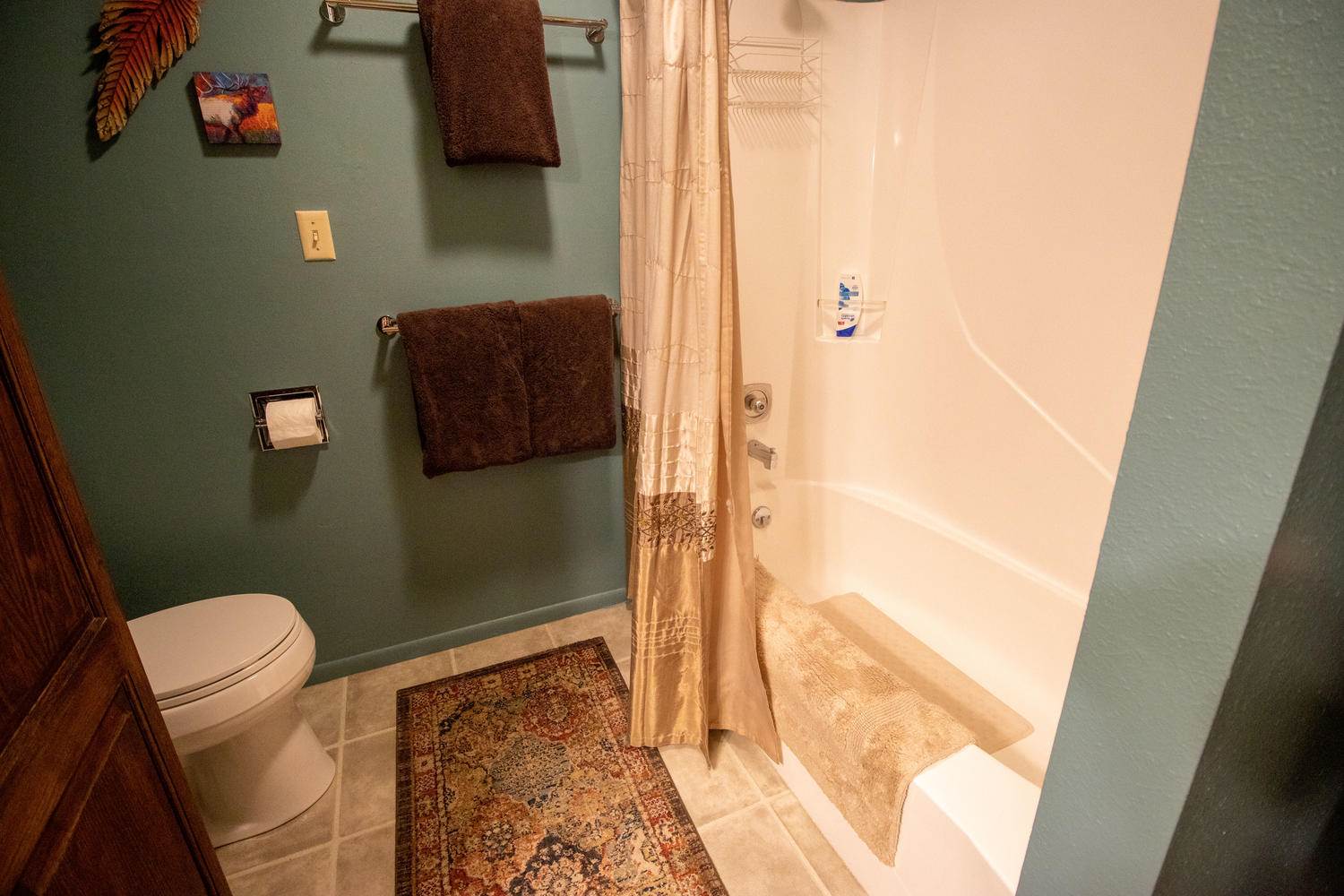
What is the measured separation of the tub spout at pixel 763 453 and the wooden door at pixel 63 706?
150 centimetres

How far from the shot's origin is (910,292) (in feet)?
6.20

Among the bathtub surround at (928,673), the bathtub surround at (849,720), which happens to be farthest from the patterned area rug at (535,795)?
the bathtub surround at (928,673)

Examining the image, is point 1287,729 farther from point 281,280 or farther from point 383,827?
point 281,280

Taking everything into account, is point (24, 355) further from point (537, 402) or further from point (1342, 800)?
point (1342, 800)

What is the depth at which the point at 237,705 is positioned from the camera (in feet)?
3.93

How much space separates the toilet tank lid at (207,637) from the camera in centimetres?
118

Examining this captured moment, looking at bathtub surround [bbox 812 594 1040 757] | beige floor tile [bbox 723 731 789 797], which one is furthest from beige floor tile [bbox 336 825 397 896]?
bathtub surround [bbox 812 594 1040 757]

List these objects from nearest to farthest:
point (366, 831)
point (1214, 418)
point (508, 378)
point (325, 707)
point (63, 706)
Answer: point (1214, 418) < point (63, 706) < point (366, 831) < point (508, 378) < point (325, 707)

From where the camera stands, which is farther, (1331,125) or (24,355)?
(24,355)

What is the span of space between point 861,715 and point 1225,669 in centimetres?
72

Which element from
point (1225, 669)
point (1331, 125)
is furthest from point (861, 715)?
point (1331, 125)

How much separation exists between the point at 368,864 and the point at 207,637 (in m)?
0.59

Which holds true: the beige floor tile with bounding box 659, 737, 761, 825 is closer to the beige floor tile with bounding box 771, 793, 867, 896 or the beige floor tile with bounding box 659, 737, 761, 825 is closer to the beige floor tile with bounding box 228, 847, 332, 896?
the beige floor tile with bounding box 771, 793, 867, 896

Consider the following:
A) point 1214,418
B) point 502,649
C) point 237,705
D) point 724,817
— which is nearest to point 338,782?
point 237,705
